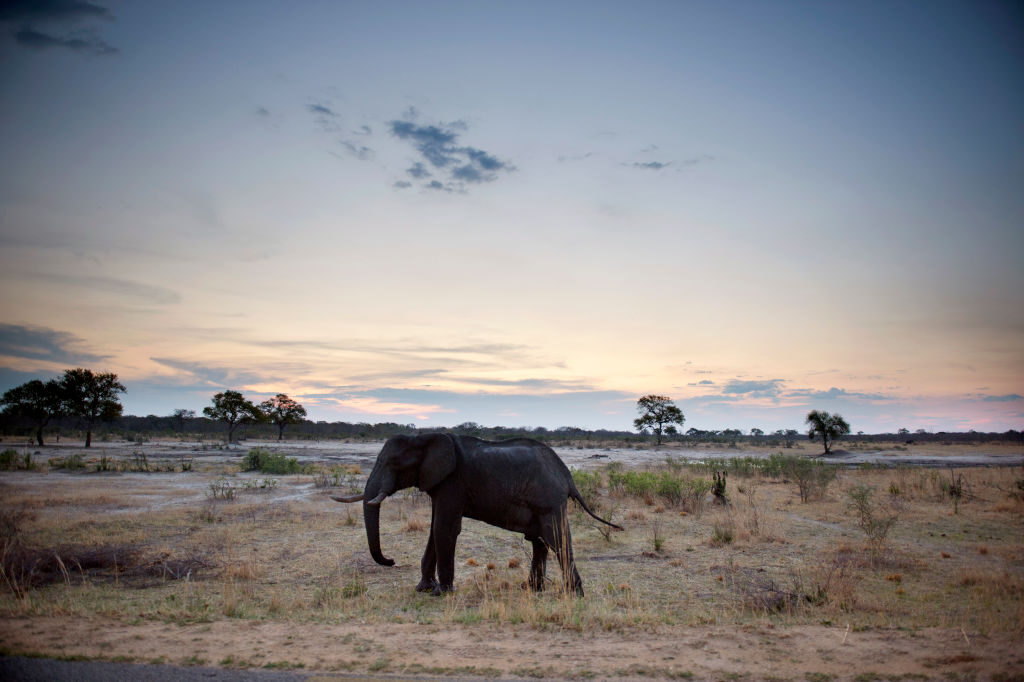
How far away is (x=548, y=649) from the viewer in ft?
21.1

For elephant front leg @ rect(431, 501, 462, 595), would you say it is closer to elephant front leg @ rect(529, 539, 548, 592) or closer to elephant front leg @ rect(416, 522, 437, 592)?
elephant front leg @ rect(416, 522, 437, 592)

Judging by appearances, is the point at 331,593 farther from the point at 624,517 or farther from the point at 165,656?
the point at 624,517

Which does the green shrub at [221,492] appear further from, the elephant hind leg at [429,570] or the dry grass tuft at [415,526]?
the elephant hind leg at [429,570]

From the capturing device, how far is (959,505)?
19.0 meters

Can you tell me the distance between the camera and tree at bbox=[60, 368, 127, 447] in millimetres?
49562

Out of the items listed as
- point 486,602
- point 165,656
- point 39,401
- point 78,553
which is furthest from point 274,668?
point 39,401

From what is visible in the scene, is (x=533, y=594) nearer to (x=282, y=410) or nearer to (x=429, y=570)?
(x=429, y=570)

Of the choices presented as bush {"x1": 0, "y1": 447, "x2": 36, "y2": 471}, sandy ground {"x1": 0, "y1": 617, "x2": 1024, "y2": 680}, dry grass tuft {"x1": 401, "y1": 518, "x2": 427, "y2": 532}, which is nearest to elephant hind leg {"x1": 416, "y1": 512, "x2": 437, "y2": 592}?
sandy ground {"x1": 0, "y1": 617, "x2": 1024, "y2": 680}

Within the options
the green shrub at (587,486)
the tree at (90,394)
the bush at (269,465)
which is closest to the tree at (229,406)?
the tree at (90,394)

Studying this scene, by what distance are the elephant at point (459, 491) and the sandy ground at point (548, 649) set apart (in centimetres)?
204

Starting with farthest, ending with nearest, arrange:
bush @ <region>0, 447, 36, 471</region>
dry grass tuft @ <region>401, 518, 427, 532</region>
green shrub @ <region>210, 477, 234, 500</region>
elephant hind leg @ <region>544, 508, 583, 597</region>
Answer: bush @ <region>0, 447, 36, 471</region> → green shrub @ <region>210, 477, 234, 500</region> → dry grass tuft @ <region>401, 518, 427, 532</region> → elephant hind leg @ <region>544, 508, 583, 597</region>

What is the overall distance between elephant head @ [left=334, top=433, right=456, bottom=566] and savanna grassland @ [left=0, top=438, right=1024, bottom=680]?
106 cm

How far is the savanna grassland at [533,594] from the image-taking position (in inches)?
241

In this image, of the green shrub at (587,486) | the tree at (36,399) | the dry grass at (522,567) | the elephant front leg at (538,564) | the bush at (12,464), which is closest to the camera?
the dry grass at (522,567)
